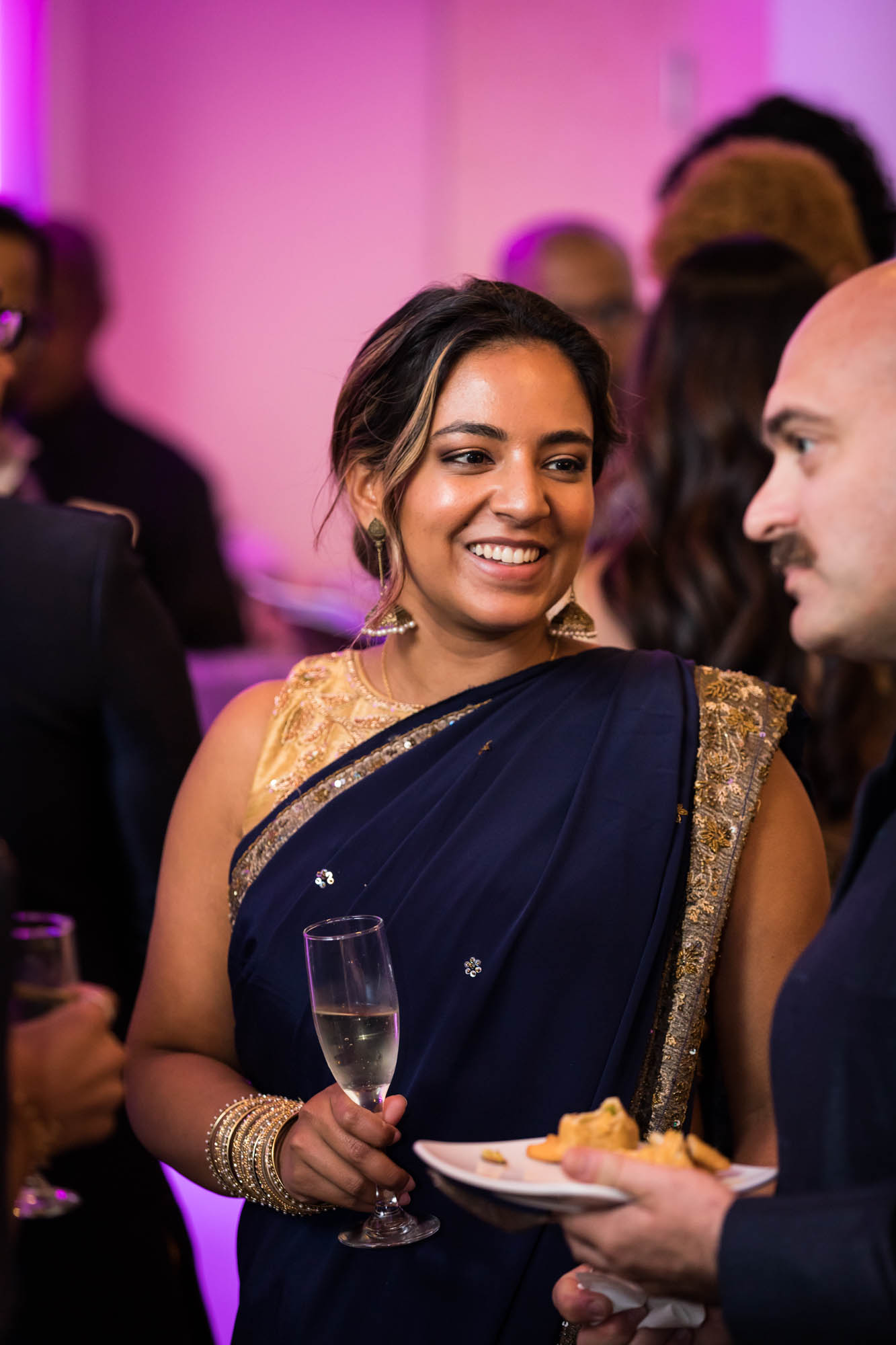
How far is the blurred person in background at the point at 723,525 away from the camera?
2.57 m

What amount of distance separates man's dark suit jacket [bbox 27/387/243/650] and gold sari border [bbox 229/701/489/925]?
197cm

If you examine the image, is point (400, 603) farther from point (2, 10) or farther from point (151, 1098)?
point (2, 10)

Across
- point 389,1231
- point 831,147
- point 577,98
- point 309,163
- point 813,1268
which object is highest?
point 577,98

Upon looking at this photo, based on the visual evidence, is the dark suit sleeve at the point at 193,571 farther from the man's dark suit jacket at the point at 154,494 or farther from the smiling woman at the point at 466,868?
the smiling woman at the point at 466,868

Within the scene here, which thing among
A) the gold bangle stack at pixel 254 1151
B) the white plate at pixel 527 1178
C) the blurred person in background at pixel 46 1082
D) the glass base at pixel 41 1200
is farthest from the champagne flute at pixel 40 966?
the gold bangle stack at pixel 254 1151

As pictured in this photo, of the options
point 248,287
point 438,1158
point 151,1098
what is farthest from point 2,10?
point 438,1158

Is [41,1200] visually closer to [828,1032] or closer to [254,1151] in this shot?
[254,1151]

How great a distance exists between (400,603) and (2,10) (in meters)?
4.85

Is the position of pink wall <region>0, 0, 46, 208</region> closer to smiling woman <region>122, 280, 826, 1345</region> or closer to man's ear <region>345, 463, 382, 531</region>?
man's ear <region>345, 463, 382, 531</region>

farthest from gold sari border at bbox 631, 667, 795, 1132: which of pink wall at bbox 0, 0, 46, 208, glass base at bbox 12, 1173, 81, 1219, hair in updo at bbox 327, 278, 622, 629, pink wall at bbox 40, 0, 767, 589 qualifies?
pink wall at bbox 40, 0, 767, 589

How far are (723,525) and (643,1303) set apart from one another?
1471mm

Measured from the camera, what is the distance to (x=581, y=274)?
407cm

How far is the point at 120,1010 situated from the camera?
208 cm

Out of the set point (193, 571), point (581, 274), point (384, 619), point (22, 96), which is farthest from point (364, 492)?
point (22, 96)
